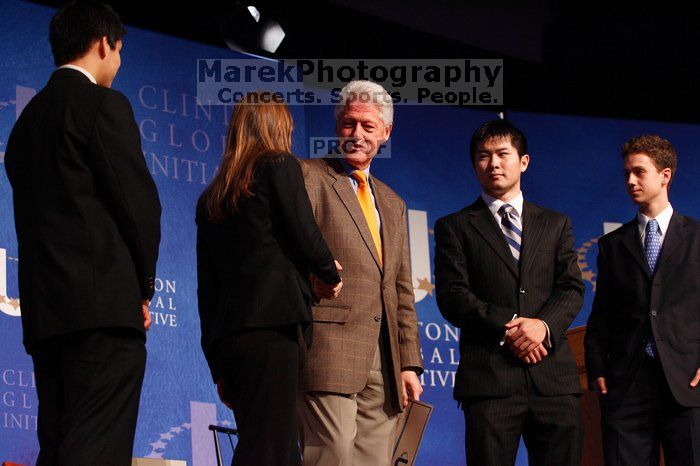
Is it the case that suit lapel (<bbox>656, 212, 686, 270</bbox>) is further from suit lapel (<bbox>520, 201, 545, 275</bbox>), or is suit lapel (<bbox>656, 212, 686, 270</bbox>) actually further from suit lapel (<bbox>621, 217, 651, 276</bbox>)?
suit lapel (<bbox>520, 201, 545, 275</bbox>)

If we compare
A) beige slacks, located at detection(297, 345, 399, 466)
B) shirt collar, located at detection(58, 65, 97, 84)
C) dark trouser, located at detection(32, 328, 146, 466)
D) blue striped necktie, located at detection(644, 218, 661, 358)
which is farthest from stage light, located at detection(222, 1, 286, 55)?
dark trouser, located at detection(32, 328, 146, 466)

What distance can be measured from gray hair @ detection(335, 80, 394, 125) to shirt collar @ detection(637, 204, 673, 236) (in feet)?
3.55

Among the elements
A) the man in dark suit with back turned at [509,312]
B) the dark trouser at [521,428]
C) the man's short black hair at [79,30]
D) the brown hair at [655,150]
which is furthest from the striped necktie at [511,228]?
the man's short black hair at [79,30]

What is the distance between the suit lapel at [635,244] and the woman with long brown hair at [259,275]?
135 centimetres

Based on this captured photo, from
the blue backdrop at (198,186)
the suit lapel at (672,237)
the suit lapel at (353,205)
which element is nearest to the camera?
the suit lapel at (353,205)

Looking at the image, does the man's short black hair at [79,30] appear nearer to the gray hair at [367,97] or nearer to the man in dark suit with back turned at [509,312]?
the gray hair at [367,97]

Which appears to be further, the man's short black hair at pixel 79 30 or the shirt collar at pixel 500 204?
the shirt collar at pixel 500 204

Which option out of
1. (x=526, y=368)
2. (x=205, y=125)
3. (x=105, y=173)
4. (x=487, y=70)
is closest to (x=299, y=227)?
(x=105, y=173)

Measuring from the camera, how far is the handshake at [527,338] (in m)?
3.27

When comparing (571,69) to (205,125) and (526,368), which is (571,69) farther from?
(526,368)

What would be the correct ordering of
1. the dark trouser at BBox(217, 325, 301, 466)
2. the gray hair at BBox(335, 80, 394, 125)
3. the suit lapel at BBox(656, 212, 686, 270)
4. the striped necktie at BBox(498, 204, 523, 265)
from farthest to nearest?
Result: the suit lapel at BBox(656, 212, 686, 270) → the gray hair at BBox(335, 80, 394, 125) → the striped necktie at BBox(498, 204, 523, 265) → the dark trouser at BBox(217, 325, 301, 466)

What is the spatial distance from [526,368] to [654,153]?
1.16 metres

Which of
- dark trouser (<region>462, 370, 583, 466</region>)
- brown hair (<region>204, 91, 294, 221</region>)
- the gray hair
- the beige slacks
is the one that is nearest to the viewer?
brown hair (<region>204, 91, 294, 221</region>)

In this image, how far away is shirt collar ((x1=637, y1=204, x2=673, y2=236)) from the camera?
3.87 meters
